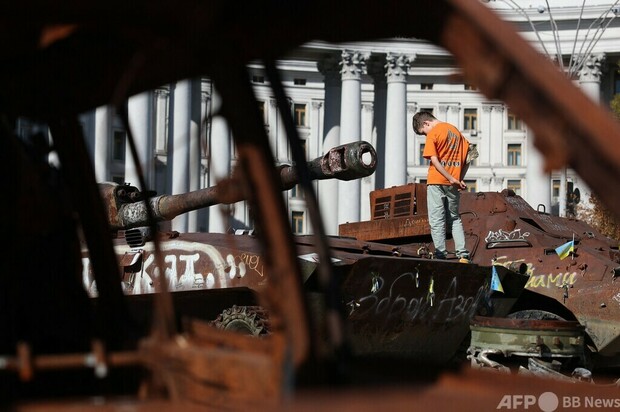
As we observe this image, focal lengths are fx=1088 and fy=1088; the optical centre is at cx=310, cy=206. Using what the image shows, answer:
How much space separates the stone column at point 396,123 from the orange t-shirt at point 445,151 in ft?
154

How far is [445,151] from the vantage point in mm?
10195

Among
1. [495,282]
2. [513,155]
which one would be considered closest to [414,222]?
[495,282]

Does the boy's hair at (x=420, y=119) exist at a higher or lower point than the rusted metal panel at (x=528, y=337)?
higher

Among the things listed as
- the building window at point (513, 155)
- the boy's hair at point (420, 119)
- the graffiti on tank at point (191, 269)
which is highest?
the boy's hair at point (420, 119)

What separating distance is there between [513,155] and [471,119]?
3.51 meters

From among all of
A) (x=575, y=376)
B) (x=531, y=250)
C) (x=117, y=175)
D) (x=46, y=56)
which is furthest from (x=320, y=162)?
(x=117, y=175)

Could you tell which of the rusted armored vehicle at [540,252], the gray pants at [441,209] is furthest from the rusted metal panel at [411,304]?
the rusted armored vehicle at [540,252]

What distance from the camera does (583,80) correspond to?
60.7 m

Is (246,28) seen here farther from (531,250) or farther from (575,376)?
(531,250)

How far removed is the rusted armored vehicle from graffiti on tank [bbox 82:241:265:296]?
9.11 feet

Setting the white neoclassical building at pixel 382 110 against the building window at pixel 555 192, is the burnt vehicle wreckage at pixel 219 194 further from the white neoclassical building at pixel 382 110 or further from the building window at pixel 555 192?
the building window at pixel 555 192

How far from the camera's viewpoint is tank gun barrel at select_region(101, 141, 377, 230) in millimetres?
9922

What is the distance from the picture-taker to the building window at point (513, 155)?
226 ft

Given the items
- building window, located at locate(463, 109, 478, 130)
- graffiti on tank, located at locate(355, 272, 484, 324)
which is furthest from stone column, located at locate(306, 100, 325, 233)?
graffiti on tank, located at locate(355, 272, 484, 324)
